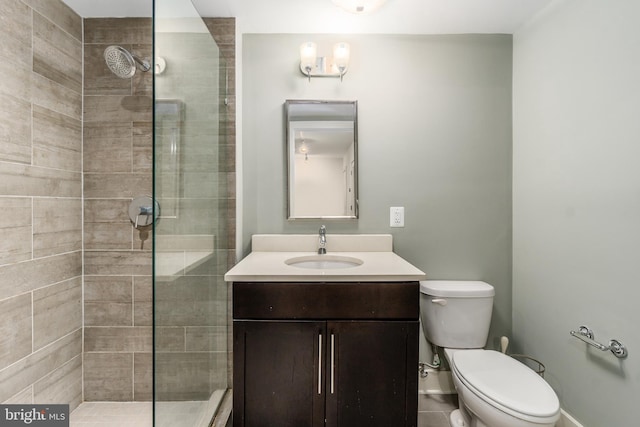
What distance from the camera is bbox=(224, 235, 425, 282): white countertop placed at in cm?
135

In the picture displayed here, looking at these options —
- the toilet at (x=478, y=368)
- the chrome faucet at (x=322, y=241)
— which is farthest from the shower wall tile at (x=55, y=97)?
the toilet at (x=478, y=368)

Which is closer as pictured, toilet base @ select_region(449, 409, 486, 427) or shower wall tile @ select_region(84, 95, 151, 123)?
toilet base @ select_region(449, 409, 486, 427)

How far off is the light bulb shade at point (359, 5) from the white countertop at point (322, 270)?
119 cm

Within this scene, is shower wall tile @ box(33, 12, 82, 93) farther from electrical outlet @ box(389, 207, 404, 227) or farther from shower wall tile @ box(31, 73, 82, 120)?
electrical outlet @ box(389, 207, 404, 227)

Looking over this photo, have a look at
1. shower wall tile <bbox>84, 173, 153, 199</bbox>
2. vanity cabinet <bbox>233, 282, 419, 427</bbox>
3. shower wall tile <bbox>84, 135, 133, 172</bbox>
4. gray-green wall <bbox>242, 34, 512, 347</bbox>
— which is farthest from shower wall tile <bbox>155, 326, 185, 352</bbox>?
shower wall tile <bbox>84, 135, 133, 172</bbox>

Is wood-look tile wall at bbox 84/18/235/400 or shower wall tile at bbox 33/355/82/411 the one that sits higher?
wood-look tile wall at bbox 84/18/235/400

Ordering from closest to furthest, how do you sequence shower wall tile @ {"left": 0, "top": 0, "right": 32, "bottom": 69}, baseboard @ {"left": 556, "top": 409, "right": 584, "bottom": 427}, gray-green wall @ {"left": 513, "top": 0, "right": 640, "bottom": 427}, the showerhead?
gray-green wall @ {"left": 513, "top": 0, "right": 640, "bottom": 427} → shower wall tile @ {"left": 0, "top": 0, "right": 32, "bottom": 69} → baseboard @ {"left": 556, "top": 409, "right": 584, "bottom": 427} → the showerhead

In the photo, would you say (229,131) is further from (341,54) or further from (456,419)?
(456,419)

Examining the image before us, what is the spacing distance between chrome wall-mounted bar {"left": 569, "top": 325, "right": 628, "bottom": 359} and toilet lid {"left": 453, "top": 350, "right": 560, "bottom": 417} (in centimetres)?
26

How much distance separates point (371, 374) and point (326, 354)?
210 millimetres

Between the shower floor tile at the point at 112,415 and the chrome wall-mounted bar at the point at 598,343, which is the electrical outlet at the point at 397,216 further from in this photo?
the shower floor tile at the point at 112,415

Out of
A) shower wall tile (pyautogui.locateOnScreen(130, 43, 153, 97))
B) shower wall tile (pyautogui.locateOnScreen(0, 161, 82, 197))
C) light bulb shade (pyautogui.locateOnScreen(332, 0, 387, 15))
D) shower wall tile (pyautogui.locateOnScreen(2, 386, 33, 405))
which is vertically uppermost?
light bulb shade (pyautogui.locateOnScreen(332, 0, 387, 15))

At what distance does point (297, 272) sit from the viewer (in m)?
1.38

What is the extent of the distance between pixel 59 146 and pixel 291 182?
122 cm
